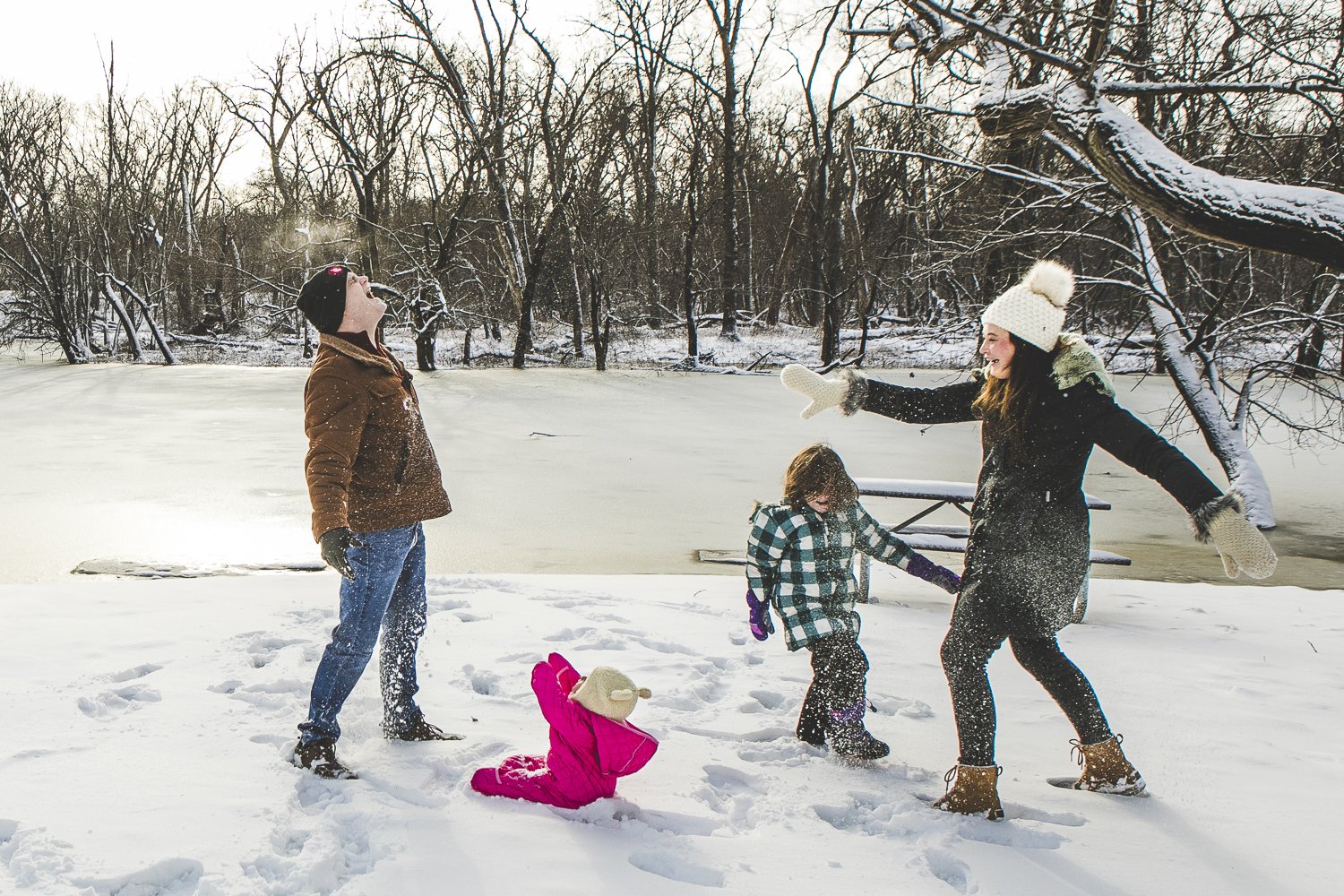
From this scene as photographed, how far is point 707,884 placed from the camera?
8.26 ft

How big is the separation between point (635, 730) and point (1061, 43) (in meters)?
5.35

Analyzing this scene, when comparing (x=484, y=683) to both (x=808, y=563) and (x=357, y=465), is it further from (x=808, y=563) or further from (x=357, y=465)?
(x=808, y=563)

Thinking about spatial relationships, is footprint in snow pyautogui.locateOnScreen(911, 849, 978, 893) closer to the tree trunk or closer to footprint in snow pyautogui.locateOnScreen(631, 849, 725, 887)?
footprint in snow pyautogui.locateOnScreen(631, 849, 725, 887)

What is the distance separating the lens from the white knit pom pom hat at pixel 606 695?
2824mm

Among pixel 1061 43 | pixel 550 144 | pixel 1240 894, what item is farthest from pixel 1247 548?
pixel 550 144

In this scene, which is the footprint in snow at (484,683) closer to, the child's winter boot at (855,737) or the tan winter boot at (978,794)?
the child's winter boot at (855,737)

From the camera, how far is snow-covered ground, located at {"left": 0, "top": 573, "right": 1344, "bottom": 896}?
101 inches

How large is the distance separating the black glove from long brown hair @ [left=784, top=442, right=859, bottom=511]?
145cm


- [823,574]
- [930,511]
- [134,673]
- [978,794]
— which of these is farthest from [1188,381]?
[134,673]

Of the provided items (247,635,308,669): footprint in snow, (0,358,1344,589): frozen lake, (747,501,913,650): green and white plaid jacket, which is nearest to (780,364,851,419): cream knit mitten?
(747,501,913,650): green and white plaid jacket

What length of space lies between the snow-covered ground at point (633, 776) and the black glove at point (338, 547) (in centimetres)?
72

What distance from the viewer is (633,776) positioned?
3.21 meters

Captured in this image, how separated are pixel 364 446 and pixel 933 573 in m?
1.97

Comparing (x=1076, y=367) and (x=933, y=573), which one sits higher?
(x=1076, y=367)
